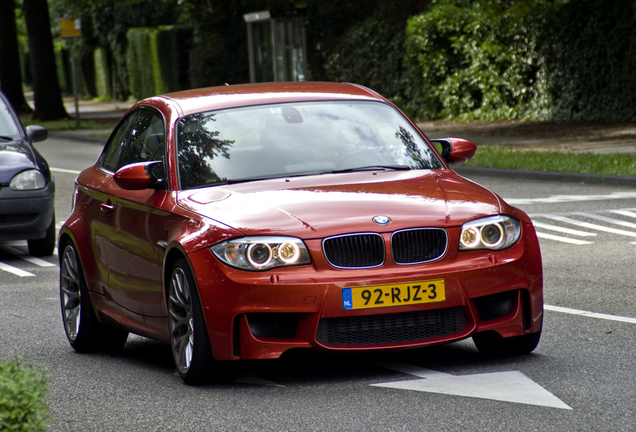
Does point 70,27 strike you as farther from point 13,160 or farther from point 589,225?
point 589,225

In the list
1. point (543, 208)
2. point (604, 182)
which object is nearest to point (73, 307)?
point (543, 208)

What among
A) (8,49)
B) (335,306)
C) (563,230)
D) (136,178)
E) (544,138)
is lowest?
(544,138)

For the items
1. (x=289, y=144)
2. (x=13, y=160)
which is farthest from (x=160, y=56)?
(x=289, y=144)

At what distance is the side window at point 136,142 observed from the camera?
21.0 ft

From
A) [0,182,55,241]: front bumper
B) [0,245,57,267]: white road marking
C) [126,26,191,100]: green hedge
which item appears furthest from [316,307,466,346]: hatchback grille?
[126,26,191,100]: green hedge

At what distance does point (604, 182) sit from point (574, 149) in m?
4.12

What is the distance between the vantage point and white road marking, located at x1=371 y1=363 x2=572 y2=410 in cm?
486

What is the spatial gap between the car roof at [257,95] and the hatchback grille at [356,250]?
151cm

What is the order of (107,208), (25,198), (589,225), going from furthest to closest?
(589,225) → (25,198) → (107,208)

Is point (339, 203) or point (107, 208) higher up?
point (339, 203)

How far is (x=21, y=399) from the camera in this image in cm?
336

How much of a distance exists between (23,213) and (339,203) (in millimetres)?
6100

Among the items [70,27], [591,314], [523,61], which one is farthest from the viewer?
[70,27]

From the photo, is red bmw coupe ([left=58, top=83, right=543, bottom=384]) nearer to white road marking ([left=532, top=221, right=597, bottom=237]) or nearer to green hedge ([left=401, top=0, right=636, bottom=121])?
white road marking ([left=532, top=221, right=597, bottom=237])
